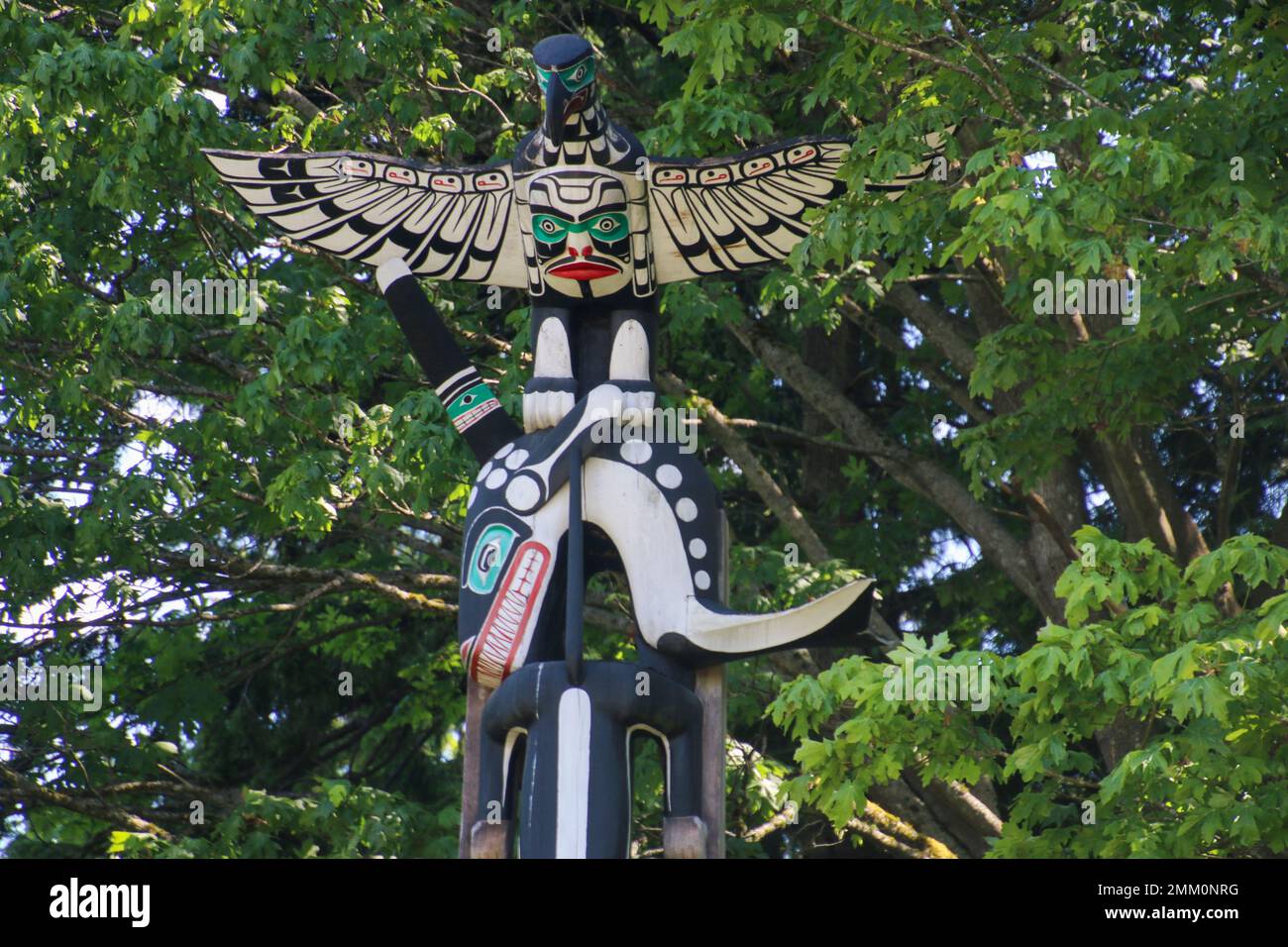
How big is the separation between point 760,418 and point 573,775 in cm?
823

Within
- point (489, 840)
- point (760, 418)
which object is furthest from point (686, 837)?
point (760, 418)

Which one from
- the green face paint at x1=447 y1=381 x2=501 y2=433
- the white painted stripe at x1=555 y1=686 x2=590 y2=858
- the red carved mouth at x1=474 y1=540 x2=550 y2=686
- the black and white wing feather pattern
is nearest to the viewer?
the white painted stripe at x1=555 y1=686 x2=590 y2=858

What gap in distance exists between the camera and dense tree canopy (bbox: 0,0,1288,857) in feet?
29.6

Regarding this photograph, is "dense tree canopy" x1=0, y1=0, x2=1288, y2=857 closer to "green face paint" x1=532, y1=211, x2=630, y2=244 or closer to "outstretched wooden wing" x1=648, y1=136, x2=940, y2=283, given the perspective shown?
"outstretched wooden wing" x1=648, y1=136, x2=940, y2=283

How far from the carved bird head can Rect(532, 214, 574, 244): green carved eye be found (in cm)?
44

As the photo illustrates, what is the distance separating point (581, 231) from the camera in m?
9.58

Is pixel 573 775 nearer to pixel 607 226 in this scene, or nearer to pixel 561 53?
pixel 607 226

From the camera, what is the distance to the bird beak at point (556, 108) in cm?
924

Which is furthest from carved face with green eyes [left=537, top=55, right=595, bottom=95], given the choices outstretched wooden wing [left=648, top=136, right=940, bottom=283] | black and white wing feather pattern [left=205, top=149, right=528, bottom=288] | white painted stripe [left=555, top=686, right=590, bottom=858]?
white painted stripe [left=555, top=686, right=590, bottom=858]

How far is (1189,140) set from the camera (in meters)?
9.70

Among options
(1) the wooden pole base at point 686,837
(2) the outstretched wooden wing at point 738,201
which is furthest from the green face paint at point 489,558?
(2) the outstretched wooden wing at point 738,201

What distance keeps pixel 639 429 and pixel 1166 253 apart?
2883 millimetres
